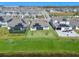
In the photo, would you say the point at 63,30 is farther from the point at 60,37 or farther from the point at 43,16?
the point at 43,16

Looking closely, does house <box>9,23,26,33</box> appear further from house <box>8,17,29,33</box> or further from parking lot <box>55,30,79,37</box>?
parking lot <box>55,30,79,37</box>

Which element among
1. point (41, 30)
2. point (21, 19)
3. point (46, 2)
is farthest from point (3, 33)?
point (46, 2)

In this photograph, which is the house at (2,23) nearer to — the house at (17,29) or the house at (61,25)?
the house at (17,29)

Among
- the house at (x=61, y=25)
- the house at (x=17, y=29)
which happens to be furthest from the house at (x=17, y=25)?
the house at (x=61, y=25)

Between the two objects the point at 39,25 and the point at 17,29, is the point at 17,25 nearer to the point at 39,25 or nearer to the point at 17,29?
the point at 17,29

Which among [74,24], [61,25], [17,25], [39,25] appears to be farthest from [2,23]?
[74,24]

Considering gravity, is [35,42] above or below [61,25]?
below

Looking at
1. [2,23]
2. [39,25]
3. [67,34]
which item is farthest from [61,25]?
[2,23]
